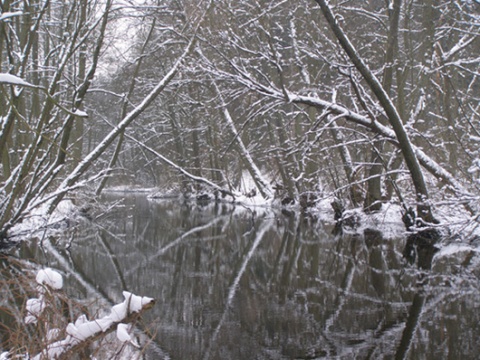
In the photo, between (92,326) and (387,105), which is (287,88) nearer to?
(387,105)

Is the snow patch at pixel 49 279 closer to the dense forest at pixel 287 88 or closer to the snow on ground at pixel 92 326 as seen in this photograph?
the snow on ground at pixel 92 326

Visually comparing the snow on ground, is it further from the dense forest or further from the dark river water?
the dense forest

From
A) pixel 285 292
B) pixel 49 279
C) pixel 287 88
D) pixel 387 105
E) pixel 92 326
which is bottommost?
pixel 285 292

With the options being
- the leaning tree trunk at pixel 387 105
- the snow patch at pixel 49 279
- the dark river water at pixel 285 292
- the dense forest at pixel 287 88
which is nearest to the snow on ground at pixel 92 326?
the snow patch at pixel 49 279

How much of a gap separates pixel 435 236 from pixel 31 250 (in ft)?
25.1

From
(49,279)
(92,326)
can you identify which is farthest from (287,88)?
(92,326)

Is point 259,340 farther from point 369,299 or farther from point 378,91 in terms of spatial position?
point 378,91

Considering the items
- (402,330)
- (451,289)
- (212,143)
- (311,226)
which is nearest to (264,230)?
(311,226)

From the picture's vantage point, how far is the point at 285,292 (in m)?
5.51

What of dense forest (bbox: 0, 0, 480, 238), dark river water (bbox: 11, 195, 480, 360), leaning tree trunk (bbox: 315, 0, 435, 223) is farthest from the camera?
leaning tree trunk (bbox: 315, 0, 435, 223)

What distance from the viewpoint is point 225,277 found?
251 inches

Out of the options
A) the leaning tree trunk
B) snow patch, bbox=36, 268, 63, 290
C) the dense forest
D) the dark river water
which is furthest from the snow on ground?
the leaning tree trunk

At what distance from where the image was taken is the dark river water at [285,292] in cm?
369

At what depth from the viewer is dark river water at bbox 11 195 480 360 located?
3.69m
